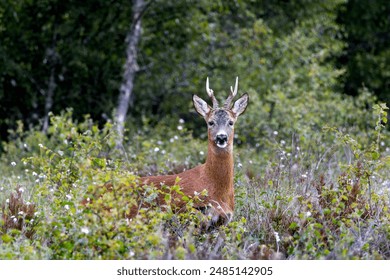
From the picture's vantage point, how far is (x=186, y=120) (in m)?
19.8

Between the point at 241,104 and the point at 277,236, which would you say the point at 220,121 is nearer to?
the point at 241,104

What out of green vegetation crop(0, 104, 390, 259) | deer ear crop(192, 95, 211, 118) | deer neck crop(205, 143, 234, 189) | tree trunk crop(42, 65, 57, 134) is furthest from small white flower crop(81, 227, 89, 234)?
tree trunk crop(42, 65, 57, 134)

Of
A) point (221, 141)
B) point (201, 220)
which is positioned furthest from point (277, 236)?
point (221, 141)

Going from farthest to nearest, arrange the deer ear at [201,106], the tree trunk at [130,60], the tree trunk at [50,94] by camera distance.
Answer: the tree trunk at [50,94]
the tree trunk at [130,60]
the deer ear at [201,106]

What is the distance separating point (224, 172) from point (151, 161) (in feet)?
12.5

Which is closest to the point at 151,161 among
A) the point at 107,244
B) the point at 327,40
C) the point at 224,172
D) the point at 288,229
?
the point at 224,172

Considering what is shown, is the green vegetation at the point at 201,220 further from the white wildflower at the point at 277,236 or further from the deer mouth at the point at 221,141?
the deer mouth at the point at 221,141

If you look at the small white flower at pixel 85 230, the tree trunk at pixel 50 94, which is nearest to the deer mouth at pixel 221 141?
the small white flower at pixel 85 230

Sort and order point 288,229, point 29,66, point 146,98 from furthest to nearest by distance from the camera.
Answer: point 146,98, point 29,66, point 288,229

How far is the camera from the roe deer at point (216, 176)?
7944mm

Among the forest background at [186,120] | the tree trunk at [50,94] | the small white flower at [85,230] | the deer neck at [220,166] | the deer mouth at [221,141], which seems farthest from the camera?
the tree trunk at [50,94]
